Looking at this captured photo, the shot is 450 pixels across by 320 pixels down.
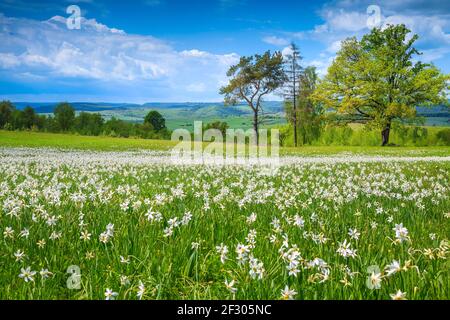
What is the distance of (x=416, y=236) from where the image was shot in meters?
4.80

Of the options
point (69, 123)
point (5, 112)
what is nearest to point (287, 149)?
point (69, 123)

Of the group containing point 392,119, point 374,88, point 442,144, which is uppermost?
point 374,88

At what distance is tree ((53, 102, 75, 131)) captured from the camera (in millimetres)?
95562

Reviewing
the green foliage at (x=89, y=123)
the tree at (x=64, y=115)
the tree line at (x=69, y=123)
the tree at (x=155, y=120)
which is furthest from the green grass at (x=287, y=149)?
the tree at (x=155, y=120)

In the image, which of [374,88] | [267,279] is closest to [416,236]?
[267,279]

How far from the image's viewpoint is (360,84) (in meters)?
56.3

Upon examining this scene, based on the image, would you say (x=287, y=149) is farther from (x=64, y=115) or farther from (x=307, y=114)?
(x=64, y=115)

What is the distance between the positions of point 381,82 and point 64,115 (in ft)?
239

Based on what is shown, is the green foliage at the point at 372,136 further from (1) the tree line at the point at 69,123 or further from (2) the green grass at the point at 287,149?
(1) the tree line at the point at 69,123
